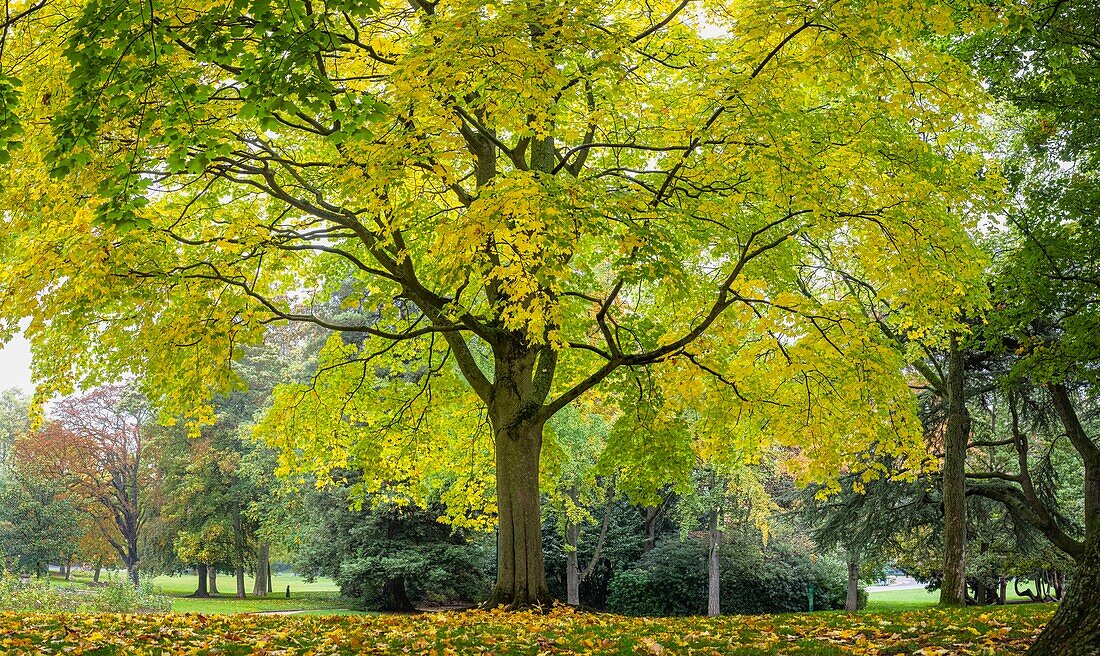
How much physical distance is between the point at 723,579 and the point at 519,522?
55.9 ft

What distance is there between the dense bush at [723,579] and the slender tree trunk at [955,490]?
1144 cm

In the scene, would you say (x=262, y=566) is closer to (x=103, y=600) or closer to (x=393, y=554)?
(x=393, y=554)

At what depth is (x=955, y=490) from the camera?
50.1 ft

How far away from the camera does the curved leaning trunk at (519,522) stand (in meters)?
11.6

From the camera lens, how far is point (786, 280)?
13242 mm

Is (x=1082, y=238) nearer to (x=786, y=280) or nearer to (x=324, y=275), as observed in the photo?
(x=786, y=280)

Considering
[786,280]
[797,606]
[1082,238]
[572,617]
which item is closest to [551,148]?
[786,280]

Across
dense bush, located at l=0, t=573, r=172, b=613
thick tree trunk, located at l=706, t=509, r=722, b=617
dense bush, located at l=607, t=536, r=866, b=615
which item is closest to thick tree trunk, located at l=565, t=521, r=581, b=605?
dense bush, located at l=607, t=536, r=866, b=615

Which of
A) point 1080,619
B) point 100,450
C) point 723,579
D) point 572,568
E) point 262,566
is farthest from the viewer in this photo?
point 262,566

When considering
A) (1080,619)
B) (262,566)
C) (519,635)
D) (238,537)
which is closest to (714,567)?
(519,635)

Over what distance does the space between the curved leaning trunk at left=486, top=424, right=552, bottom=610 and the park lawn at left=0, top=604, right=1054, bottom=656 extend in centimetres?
141

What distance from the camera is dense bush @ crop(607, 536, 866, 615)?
87.4 feet

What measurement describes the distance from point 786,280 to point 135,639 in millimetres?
10035

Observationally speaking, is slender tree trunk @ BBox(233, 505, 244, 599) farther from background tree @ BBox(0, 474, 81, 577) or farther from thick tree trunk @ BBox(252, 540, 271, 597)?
background tree @ BBox(0, 474, 81, 577)
